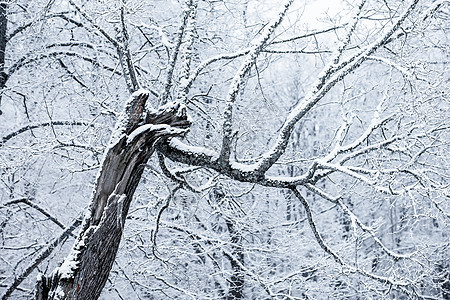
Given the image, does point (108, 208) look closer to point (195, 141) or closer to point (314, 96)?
point (314, 96)

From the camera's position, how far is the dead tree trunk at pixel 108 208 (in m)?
2.94

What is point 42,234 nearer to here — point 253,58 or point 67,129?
point 67,129

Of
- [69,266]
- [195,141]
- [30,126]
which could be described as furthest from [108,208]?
[30,126]

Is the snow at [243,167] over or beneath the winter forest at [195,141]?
beneath

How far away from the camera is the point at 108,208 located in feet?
10.0

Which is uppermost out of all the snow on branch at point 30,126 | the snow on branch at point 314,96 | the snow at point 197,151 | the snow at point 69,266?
the snow on branch at point 30,126

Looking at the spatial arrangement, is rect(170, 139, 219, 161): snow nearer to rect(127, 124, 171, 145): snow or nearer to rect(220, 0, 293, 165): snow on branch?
rect(220, 0, 293, 165): snow on branch

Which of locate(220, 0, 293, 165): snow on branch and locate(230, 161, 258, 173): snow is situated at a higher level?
locate(220, 0, 293, 165): snow on branch

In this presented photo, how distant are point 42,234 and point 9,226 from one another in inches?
25.9

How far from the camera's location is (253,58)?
361 cm

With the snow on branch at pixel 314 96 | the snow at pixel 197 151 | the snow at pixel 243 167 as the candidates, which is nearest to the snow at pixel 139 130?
the snow at pixel 197 151

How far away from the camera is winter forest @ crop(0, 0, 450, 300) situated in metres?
3.48

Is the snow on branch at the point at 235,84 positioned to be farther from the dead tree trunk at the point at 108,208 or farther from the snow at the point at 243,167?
the dead tree trunk at the point at 108,208

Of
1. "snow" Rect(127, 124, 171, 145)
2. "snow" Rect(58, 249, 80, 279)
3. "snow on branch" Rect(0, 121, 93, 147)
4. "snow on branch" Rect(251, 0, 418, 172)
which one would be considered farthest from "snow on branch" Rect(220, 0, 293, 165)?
"snow on branch" Rect(0, 121, 93, 147)
